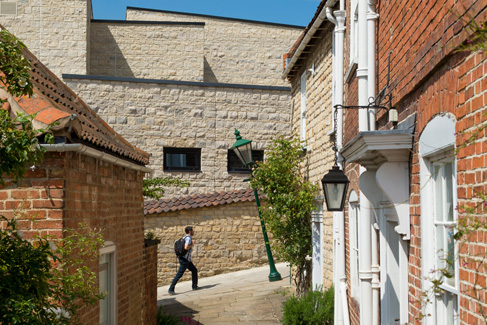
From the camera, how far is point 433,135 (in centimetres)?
427

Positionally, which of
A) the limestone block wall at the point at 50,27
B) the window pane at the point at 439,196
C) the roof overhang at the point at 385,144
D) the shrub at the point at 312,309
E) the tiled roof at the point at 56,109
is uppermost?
the limestone block wall at the point at 50,27

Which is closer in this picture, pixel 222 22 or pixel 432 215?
pixel 432 215

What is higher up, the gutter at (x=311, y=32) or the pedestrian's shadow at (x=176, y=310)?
the gutter at (x=311, y=32)

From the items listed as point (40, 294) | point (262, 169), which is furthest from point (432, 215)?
point (262, 169)

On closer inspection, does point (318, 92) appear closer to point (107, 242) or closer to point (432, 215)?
point (107, 242)

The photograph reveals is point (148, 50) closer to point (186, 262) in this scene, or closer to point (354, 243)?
point (186, 262)

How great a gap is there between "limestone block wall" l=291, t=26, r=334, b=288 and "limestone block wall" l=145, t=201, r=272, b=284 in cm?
545

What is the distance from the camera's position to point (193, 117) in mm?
22453

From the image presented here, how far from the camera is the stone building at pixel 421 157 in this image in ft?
11.3

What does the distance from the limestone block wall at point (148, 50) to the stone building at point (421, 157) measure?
59.4 ft

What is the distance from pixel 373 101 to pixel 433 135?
2564 millimetres

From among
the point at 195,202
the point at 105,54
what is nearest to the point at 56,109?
the point at 195,202

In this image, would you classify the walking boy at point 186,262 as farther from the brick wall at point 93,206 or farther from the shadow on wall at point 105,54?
the shadow on wall at point 105,54

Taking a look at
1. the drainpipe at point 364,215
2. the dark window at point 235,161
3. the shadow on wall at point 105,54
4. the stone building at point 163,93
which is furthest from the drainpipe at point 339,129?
the shadow on wall at point 105,54
